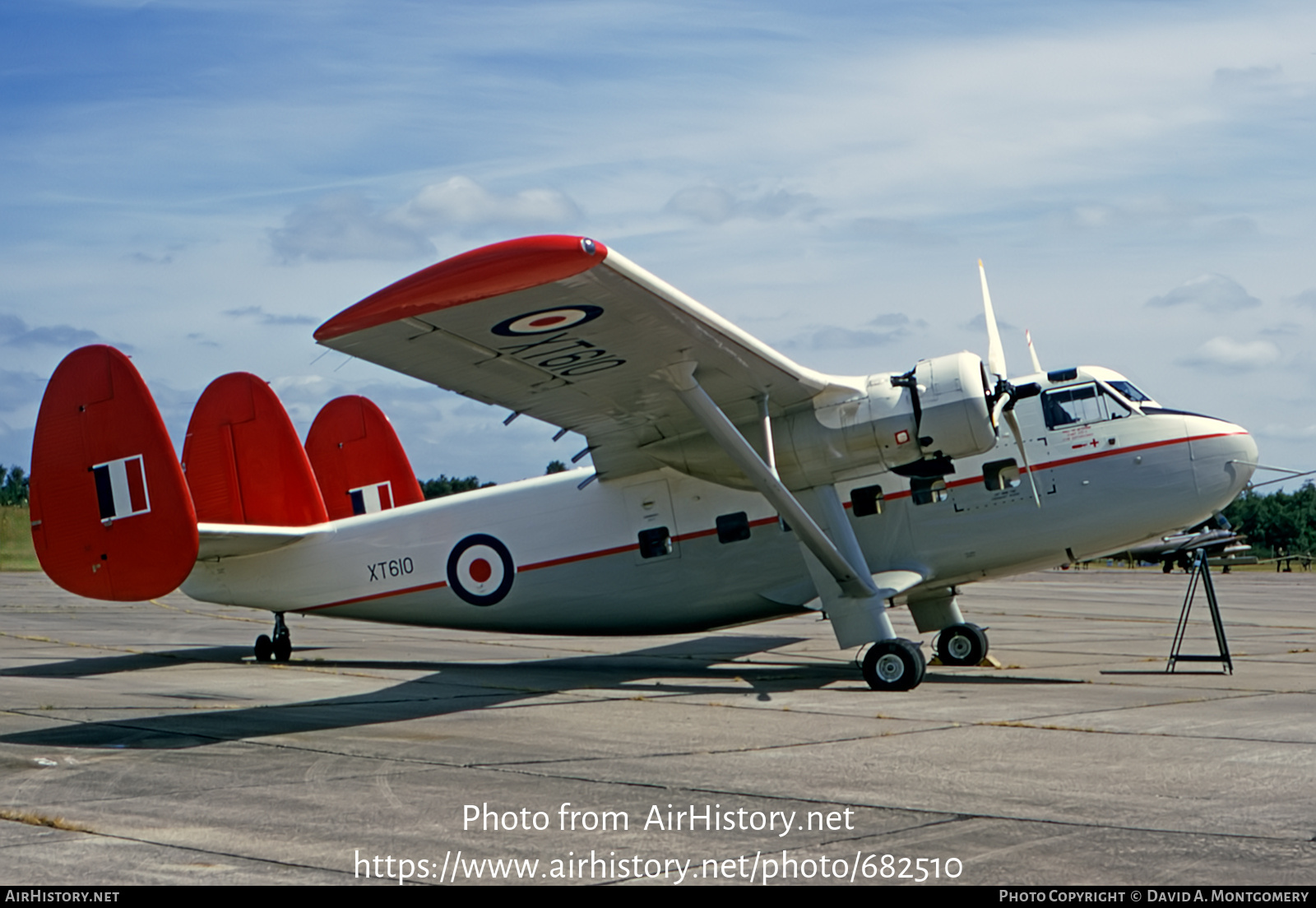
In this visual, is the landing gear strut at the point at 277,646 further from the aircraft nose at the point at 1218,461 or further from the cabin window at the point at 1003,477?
the aircraft nose at the point at 1218,461

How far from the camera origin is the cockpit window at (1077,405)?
14.7 m

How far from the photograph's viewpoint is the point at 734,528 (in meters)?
15.4

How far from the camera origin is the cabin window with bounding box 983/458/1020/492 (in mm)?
14734

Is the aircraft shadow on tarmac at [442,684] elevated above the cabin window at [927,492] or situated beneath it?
situated beneath

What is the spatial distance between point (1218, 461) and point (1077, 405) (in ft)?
5.85

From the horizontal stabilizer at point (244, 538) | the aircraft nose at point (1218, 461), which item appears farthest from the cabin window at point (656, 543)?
the aircraft nose at point (1218, 461)

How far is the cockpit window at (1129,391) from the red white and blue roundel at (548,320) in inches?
293

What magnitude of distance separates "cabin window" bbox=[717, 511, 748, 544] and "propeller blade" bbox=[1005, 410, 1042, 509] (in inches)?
140

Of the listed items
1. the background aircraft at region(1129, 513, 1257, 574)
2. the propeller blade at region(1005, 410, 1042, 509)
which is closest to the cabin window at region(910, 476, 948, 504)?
the propeller blade at region(1005, 410, 1042, 509)

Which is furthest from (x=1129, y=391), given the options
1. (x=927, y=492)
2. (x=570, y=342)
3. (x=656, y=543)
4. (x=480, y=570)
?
(x=480, y=570)

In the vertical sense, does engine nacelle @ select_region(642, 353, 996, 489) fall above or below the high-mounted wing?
below

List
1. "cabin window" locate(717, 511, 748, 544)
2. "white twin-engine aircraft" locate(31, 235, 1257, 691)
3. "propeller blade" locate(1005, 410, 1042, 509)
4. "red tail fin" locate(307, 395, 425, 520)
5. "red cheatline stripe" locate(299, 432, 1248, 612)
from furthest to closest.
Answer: "red tail fin" locate(307, 395, 425, 520)
"cabin window" locate(717, 511, 748, 544)
"red cheatline stripe" locate(299, 432, 1248, 612)
"propeller blade" locate(1005, 410, 1042, 509)
"white twin-engine aircraft" locate(31, 235, 1257, 691)

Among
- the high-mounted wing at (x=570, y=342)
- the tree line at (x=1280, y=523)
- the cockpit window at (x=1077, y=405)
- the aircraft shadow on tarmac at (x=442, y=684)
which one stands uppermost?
the high-mounted wing at (x=570, y=342)

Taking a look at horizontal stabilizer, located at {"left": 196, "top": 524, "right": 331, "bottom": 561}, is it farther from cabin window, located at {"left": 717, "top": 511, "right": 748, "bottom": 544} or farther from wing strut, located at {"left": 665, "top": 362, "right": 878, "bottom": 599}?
wing strut, located at {"left": 665, "top": 362, "right": 878, "bottom": 599}
